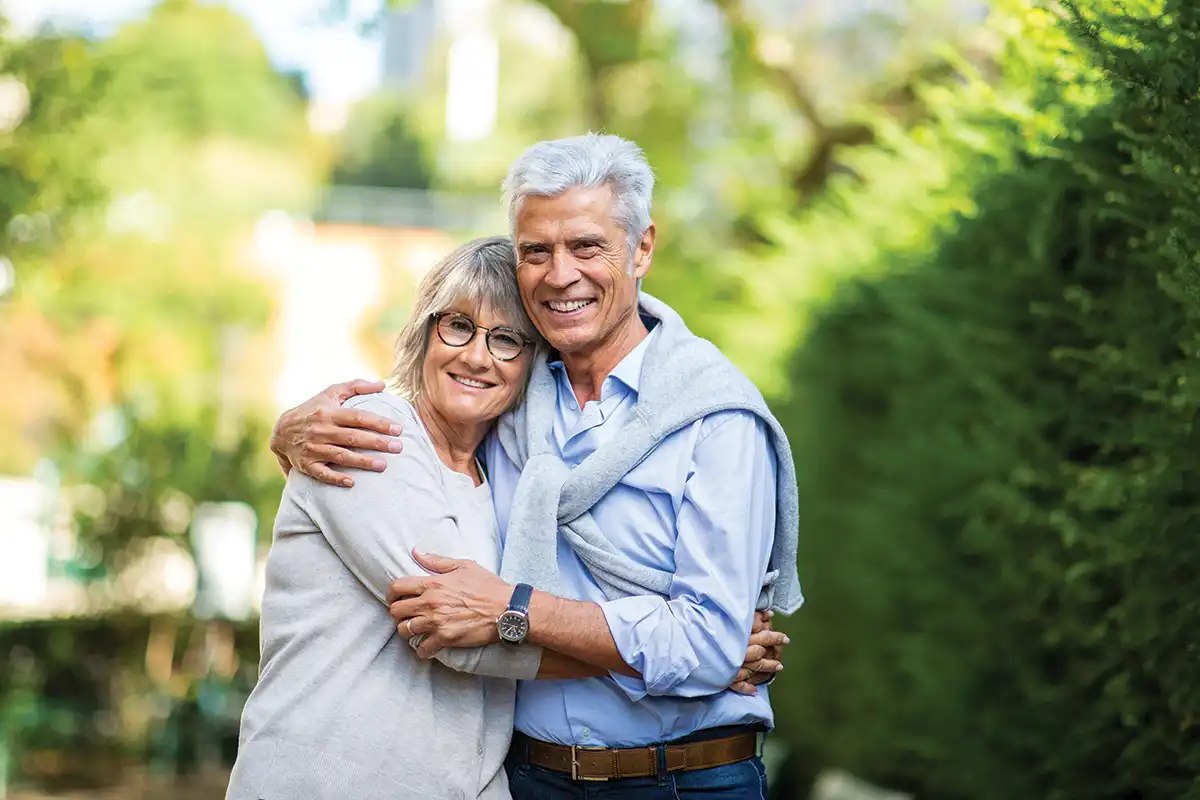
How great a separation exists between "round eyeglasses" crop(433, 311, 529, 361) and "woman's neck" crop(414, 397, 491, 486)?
0.16 metres

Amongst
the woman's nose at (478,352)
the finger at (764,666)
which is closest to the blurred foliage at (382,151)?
the woman's nose at (478,352)

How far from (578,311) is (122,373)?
1606cm

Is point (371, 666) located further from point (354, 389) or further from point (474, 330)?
point (474, 330)

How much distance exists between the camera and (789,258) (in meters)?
8.25

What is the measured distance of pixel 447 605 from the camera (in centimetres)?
274

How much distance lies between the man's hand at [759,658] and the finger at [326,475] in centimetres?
90

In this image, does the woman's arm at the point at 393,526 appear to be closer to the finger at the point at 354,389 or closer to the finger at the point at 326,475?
the finger at the point at 326,475

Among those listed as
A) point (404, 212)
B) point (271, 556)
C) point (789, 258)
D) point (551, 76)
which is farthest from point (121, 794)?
point (404, 212)

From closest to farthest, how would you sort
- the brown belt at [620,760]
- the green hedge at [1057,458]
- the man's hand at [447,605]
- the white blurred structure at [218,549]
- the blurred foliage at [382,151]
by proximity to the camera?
the man's hand at [447,605], the brown belt at [620,760], the green hedge at [1057,458], the white blurred structure at [218,549], the blurred foliage at [382,151]

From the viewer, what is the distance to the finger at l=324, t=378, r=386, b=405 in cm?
307

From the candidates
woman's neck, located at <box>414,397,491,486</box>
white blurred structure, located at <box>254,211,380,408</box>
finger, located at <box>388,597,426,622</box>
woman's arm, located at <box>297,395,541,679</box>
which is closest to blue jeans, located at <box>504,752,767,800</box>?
woman's arm, located at <box>297,395,541,679</box>

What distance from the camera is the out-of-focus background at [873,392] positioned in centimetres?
380

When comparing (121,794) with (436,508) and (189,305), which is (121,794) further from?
(189,305)

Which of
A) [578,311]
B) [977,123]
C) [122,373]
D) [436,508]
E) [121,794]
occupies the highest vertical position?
[977,123]
